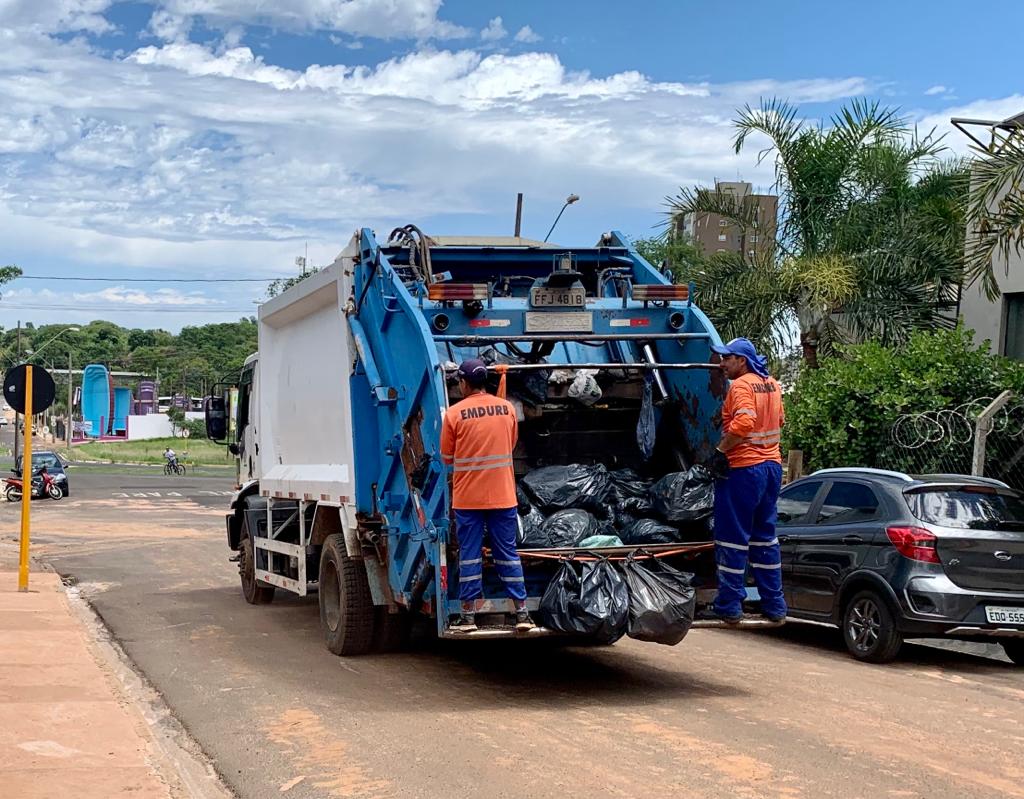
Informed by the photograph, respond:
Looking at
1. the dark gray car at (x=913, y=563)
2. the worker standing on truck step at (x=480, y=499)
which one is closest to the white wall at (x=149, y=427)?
the dark gray car at (x=913, y=563)

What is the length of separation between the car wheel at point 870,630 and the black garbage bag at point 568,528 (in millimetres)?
2684

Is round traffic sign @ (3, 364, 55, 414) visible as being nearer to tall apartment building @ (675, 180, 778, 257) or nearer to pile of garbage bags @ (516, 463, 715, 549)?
pile of garbage bags @ (516, 463, 715, 549)

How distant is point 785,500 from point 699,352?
9.70 ft

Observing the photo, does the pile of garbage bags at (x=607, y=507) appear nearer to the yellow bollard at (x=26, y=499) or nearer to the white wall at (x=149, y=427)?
the yellow bollard at (x=26, y=499)

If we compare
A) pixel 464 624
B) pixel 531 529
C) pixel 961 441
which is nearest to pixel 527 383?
pixel 531 529

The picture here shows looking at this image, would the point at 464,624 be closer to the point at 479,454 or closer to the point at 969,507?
the point at 479,454

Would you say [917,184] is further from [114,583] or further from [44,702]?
[44,702]

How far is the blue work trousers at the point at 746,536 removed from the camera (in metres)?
8.07

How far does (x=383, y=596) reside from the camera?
9.06 meters

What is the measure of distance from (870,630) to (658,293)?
10.4ft

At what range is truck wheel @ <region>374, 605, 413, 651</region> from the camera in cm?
946

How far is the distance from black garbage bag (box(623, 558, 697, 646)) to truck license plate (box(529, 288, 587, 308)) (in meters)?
1.87

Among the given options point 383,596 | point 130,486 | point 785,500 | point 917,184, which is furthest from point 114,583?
point 130,486

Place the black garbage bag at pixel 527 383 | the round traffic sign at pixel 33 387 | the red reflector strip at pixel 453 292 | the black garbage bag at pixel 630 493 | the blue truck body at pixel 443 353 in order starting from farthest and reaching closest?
the round traffic sign at pixel 33 387 < the black garbage bag at pixel 527 383 < the black garbage bag at pixel 630 493 < the red reflector strip at pixel 453 292 < the blue truck body at pixel 443 353
